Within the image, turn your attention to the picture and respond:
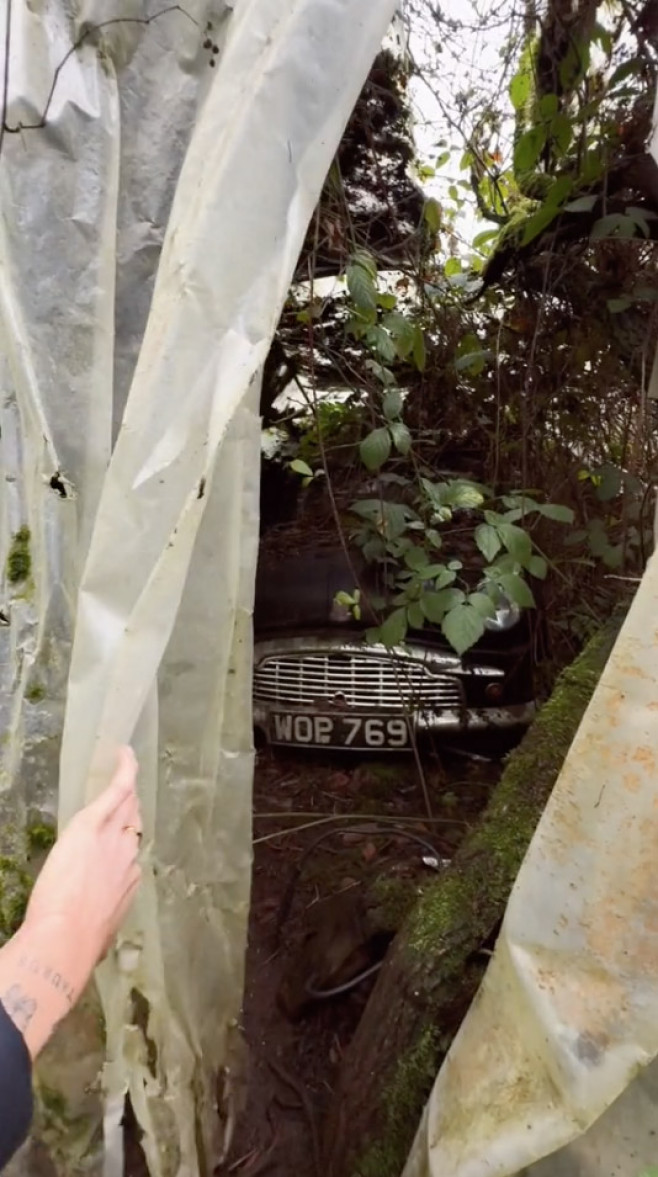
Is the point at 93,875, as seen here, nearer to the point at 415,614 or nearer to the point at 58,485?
the point at 58,485

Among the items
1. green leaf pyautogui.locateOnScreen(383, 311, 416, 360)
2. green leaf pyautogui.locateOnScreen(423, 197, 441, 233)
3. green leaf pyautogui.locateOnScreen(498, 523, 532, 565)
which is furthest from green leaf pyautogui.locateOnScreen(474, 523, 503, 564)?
green leaf pyautogui.locateOnScreen(423, 197, 441, 233)

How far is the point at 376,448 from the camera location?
141 centimetres

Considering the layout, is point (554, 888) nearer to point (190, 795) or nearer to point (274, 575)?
point (190, 795)

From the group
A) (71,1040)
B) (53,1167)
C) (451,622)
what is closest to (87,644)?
(71,1040)

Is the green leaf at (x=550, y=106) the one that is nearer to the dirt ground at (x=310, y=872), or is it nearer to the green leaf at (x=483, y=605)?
the green leaf at (x=483, y=605)

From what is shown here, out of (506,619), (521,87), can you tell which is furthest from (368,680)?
(521,87)

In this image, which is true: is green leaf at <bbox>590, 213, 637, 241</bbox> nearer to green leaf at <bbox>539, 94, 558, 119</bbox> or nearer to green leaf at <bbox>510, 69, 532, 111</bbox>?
green leaf at <bbox>539, 94, 558, 119</bbox>

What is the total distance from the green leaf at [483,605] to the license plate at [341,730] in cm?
75

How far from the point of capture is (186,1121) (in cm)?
91

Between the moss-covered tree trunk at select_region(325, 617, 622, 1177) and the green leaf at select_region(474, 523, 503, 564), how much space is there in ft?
0.96

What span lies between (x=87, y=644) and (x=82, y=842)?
16 cm

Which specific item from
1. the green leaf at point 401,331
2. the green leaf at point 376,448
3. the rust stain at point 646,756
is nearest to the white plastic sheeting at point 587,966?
the rust stain at point 646,756

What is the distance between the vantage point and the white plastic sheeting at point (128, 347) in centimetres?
70

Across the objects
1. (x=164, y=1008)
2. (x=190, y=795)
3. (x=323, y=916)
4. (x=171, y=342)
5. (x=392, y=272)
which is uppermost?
(x=392, y=272)
